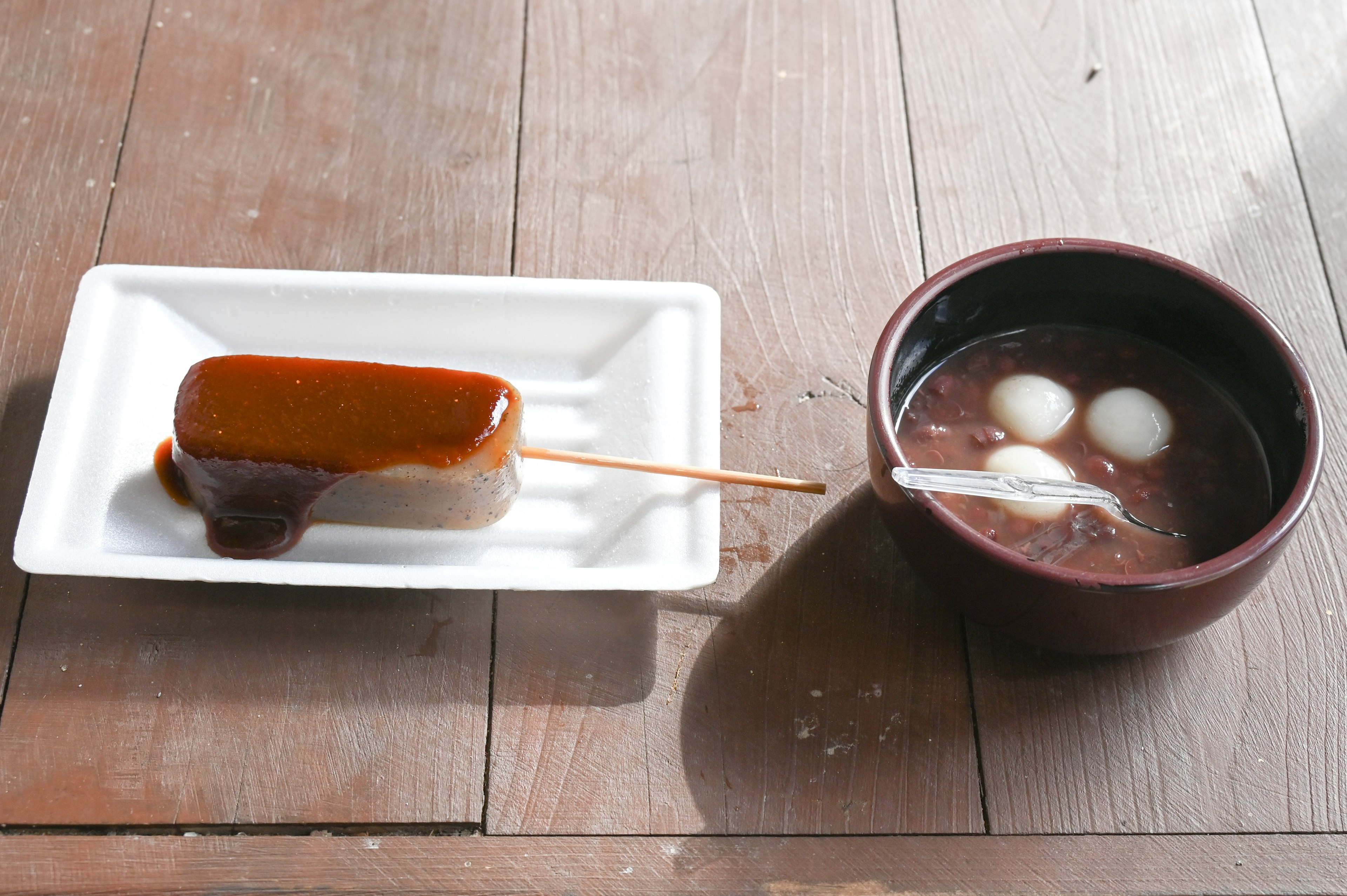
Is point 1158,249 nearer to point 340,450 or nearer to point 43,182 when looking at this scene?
point 340,450

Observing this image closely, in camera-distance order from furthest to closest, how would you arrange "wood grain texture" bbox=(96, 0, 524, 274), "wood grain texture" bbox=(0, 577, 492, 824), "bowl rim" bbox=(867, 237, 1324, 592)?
"wood grain texture" bbox=(96, 0, 524, 274) < "wood grain texture" bbox=(0, 577, 492, 824) < "bowl rim" bbox=(867, 237, 1324, 592)

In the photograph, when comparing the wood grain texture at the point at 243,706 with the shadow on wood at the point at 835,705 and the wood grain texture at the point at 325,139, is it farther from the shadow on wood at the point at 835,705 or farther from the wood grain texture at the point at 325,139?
the wood grain texture at the point at 325,139

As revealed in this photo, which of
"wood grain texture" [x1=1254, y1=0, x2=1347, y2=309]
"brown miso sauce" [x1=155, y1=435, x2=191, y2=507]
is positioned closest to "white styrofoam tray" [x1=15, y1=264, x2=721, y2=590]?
"brown miso sauce" [x1=155, y1=435, x2=191, y2=507]

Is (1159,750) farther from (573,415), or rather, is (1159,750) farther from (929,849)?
(573,415)

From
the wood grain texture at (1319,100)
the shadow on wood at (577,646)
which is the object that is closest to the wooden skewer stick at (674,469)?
the shadow on wood at (577,646)

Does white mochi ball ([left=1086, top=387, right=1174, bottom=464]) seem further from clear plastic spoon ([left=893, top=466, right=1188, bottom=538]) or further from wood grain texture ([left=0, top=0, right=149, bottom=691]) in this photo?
wood grain texture ([left=0, top=0, right=149, bottom=691])

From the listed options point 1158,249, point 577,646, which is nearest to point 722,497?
point 577,646
